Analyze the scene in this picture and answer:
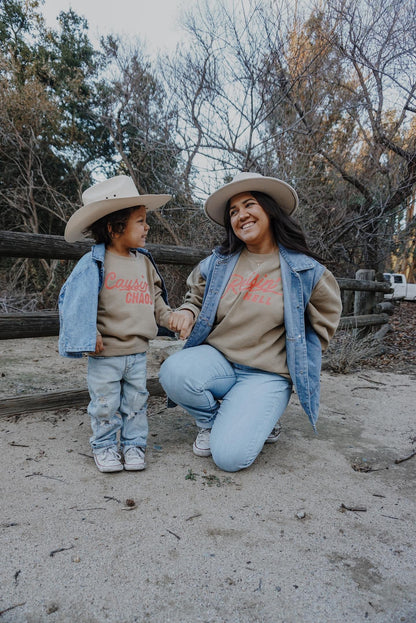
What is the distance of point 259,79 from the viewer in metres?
6.30

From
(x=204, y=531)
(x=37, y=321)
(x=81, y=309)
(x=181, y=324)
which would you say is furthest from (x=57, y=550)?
(x=37, y=321)

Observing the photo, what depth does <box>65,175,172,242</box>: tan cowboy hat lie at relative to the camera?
7.36 feet

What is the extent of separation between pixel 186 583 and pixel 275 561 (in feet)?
1.10

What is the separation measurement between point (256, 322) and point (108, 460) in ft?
3.51

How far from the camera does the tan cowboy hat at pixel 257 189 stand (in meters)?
2.46

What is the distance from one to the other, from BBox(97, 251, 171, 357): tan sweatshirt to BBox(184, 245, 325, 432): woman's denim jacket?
0.38m

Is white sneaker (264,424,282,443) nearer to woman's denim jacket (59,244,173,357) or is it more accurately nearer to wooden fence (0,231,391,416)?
wooden fence (0,231,391,416)

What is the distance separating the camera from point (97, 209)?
2.26 m

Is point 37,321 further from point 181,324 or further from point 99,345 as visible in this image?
point 181,324

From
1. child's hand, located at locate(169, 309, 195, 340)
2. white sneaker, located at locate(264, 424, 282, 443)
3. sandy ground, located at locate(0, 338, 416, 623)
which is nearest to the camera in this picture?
sandy ground, located at locate(0, 338, 416, 623)

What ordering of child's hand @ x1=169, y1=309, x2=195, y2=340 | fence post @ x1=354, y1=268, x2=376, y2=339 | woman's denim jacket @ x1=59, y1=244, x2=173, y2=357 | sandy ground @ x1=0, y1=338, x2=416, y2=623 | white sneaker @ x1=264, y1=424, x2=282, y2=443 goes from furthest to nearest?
fence post @ x1=354, y1=268, x2=376, y2=339
white sneaker @ x1=264, y1=424, x2=282, y2=443
child's hand @ x1=169, y1=309, x2=195, y2=340
woman's denim jacket @ x1=59, y1=244, x2=173, y2=357
sandy ground @ x1=0, y1=338, x2=416, y2=623

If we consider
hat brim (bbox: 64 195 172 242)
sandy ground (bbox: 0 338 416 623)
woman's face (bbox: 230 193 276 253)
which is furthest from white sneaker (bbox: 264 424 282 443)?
hat brim (bbox: 64 195 172 242)

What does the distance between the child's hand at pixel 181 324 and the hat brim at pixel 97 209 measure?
0.63 meters

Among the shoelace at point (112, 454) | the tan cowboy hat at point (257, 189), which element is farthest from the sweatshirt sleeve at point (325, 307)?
the shoelace at point (112, 454)
